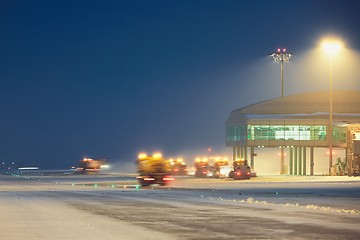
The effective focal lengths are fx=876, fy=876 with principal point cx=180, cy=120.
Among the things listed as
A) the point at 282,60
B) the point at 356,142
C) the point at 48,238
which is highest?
the point at 282,60

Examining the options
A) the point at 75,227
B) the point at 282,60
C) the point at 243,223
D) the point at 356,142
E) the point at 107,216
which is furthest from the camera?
the point at 282,60

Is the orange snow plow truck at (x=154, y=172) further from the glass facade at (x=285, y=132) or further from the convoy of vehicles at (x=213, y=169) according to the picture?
the glass facade at (x=285, y=132)

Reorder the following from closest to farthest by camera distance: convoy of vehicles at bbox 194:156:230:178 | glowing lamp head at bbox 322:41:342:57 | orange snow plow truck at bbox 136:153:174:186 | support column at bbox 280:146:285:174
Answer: orange snow plow truck at bbox 136:153:174:186 → glowing lamp head at bbox 322:41:342:57 → convoy of vehicles at bbox 194:156:230:178 → support column at bbox 280:146:285:174

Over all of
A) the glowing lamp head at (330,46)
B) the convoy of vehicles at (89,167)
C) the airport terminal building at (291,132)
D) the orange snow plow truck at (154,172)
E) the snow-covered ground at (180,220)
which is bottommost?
the snow-covered ground at (180,220)

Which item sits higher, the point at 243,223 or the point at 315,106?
the point at 315,106

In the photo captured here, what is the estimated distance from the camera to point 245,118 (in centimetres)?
12612

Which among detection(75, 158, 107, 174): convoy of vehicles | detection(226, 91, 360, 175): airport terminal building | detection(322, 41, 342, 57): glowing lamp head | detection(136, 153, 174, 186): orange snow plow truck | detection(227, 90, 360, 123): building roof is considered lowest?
detection(136, 153, 174, 186): orange snow plow truck

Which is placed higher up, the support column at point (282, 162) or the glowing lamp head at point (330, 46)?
the glowing lamp head at point (330, 46)

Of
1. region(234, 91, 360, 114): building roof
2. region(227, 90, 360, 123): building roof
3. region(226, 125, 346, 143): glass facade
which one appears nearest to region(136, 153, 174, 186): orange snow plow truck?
region(226, 125, 346, 143): glass facade

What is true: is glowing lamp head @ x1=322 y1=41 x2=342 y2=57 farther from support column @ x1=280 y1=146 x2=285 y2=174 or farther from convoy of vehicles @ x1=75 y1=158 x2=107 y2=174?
convoy of vehicles @ x1=75 y1=158 x2=107 y2=174

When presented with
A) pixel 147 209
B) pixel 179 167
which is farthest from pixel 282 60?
pixel 147 209

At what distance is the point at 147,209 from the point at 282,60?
99848 millimetres

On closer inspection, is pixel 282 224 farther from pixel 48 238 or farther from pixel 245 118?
pixel 245 118

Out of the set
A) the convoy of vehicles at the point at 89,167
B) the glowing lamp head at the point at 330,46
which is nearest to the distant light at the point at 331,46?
the glowing lamp head at the point at 330,46
